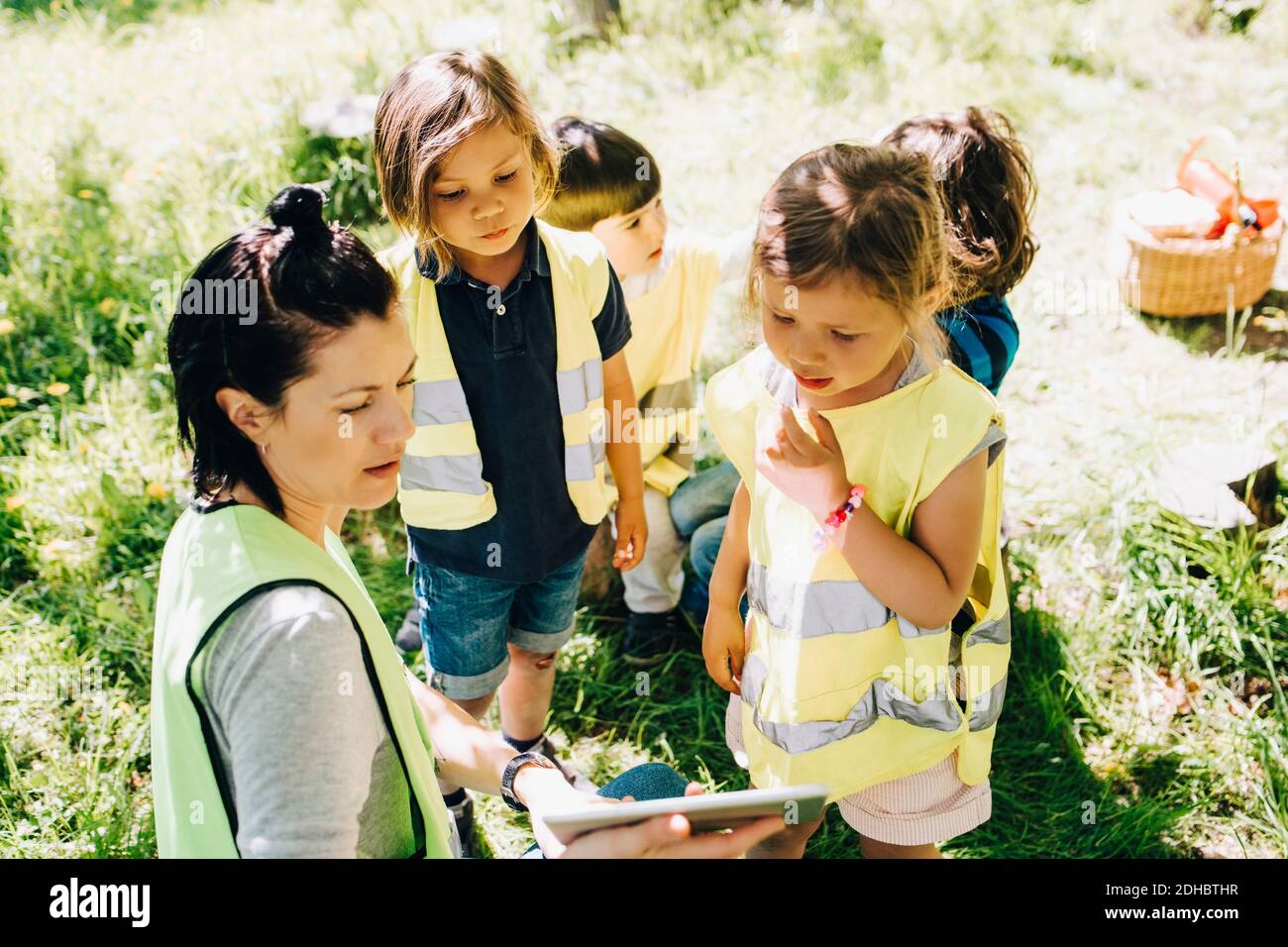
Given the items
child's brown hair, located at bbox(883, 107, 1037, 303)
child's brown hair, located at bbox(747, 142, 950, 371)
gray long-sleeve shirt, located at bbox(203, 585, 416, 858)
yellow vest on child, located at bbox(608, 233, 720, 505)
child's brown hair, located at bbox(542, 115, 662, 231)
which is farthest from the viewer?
yellow vest on child, located at bbox(608, 233, 720, 505)

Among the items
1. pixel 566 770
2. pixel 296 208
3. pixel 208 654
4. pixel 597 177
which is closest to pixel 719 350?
pixel 597 177

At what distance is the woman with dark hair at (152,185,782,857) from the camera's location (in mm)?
1233

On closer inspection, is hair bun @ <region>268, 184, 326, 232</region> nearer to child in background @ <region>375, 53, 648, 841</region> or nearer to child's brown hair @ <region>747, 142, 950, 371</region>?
child in background @ <region>375, 53, 648, 841</region>

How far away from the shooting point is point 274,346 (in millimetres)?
1383

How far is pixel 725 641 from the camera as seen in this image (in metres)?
2.01

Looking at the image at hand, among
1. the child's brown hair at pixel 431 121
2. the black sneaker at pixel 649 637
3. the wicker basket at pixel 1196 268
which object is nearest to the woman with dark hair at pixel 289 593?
the child's brown hair at pixel 431 121

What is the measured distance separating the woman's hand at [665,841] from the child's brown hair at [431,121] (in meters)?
1.14

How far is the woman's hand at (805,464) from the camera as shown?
1.68 meters

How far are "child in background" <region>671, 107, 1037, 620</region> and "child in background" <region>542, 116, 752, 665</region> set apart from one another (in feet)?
2.11

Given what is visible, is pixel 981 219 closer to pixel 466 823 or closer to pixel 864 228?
pixel 864 228

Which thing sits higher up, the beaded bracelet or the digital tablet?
the beaded bracelet

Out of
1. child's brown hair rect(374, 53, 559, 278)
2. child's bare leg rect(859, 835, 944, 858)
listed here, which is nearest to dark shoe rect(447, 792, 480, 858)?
child's bare leg rect(859, 835, 944, 858)

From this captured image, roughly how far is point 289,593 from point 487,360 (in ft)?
2.96
